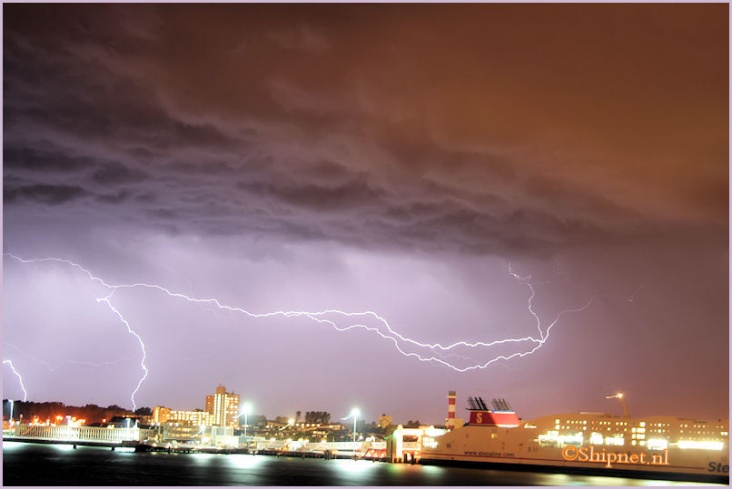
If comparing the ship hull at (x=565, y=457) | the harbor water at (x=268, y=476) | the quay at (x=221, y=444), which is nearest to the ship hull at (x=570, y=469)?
the ship hull at (x=565, y=457)

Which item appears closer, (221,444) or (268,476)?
(268,476)

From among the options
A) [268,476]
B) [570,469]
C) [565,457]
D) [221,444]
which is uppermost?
[565,457]

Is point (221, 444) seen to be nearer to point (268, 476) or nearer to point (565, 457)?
point (268, 476)

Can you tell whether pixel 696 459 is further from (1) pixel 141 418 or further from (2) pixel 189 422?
(1) pixel 141 418

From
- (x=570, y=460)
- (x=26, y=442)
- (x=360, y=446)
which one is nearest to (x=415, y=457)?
(x=570, y=460)

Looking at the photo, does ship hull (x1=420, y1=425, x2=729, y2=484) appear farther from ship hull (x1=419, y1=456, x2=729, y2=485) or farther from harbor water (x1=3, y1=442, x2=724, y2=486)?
harbor water (x1=3, y1=442, x2=724, y2=486)

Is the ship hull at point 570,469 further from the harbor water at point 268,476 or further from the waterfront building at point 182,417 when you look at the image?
the waterfront building at point 182,417

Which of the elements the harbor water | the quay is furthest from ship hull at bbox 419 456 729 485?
the quay

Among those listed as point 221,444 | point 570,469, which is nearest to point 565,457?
point 570,469
